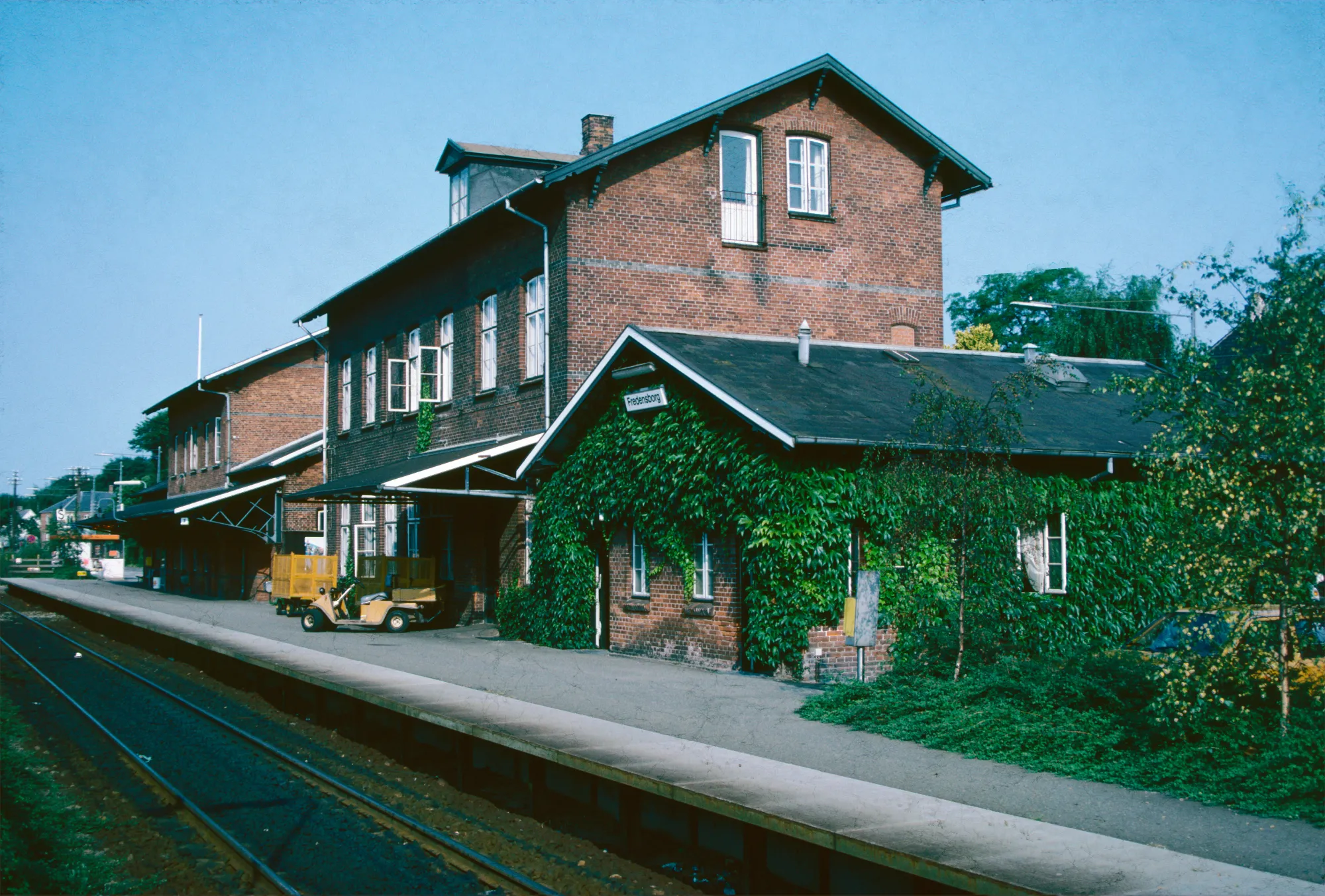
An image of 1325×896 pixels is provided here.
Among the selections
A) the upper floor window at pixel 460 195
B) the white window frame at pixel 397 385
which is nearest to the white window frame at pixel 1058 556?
the upper floor window at pixel 460 195

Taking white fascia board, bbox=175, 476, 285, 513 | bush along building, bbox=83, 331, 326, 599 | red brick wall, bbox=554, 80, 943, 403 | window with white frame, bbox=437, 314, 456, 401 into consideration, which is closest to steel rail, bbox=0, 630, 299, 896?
red brick wall, bbox=554, 80, 943, 403

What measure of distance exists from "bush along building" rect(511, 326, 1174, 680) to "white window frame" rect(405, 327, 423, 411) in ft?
26.0

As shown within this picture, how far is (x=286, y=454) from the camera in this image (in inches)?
1560

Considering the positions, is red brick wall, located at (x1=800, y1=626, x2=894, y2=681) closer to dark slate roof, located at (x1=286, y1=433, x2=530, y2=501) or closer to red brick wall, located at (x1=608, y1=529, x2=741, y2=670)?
red brick wall, located at (x1=608, y1=529, x2=741, y2=670)

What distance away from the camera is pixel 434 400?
2733 centimetres

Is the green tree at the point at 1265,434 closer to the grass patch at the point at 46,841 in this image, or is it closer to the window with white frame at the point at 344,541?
the grass patch at the point at 46,841

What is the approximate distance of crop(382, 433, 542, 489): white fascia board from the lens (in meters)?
20.9

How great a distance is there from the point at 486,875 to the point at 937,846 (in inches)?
125

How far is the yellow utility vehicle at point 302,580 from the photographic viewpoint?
30500mm

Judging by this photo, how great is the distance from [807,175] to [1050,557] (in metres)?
9.79

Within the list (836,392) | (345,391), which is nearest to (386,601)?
(345,391)

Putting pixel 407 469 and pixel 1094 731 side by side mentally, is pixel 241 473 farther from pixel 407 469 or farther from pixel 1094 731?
pixel 1094 731

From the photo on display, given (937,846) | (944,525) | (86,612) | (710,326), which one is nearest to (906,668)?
(944,525)

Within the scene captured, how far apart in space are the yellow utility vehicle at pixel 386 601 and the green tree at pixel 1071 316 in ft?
71.6
